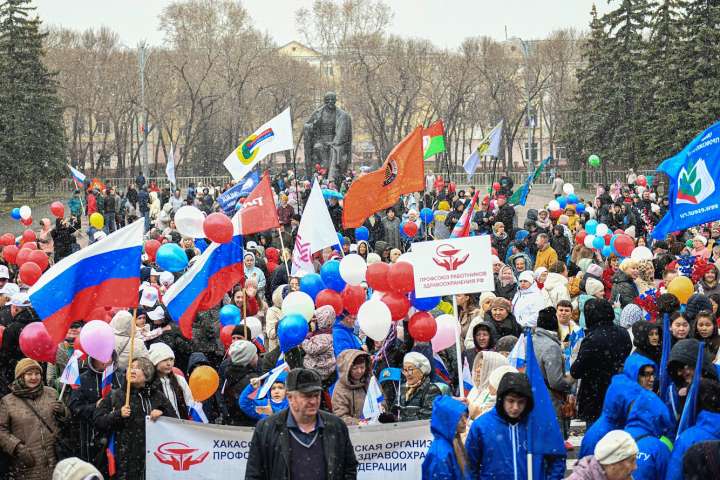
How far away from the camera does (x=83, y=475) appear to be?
5508mm

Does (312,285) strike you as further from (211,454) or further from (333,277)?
(211,454)

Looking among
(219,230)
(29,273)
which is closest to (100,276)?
(219,230)

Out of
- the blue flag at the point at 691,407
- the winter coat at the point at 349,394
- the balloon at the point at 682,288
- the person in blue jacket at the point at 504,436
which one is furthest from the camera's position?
the balloon at the point at 682,288

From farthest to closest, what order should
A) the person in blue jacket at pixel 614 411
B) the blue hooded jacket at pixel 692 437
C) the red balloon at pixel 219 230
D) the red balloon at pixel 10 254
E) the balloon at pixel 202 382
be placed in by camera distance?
the red balloon at pixel 10 254 → the red balloon at pixel 219 230 → the balloon at pixel 202 382 → the person in blue jacket at pixel 614 411 → the blue hooded jacket at pixel 692 437

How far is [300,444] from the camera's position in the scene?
5723mm

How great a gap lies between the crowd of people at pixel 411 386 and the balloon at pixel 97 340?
5.7 inches

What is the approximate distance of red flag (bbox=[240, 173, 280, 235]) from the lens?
11.9 metres

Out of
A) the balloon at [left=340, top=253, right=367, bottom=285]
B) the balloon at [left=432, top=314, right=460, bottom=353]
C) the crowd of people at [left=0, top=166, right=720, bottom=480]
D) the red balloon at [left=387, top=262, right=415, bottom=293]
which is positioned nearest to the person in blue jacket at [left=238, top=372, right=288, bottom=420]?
the crowd of people at [left=0, top=166, right=720, bottom=480]

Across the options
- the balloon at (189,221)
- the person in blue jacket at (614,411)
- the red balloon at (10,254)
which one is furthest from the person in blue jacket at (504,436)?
the red balloon at (10,254)

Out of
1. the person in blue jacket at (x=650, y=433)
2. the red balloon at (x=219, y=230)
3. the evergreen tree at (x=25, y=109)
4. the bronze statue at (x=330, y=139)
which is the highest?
the evergreen tree at (x=25, y=109)

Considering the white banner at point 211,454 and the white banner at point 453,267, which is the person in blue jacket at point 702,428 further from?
the white banner at point 453,267

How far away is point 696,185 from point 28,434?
231 inches

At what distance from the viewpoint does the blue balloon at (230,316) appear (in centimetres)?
1035

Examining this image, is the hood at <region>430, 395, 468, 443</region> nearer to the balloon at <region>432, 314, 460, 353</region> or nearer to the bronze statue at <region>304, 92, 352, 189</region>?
the balloon at <region>432, 314, 460, 353</region>
